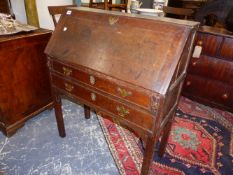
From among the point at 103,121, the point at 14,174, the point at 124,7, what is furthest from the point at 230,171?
the point at 124,7

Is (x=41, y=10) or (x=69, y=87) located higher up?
(x=41, y=10)

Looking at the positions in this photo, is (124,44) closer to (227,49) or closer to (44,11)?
(227,49)

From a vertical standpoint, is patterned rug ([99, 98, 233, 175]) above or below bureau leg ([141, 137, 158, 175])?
below

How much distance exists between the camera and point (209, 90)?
231 cm

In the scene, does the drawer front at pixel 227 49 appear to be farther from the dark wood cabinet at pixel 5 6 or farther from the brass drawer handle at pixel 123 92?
the dark wood cabinet at pixel 5 6

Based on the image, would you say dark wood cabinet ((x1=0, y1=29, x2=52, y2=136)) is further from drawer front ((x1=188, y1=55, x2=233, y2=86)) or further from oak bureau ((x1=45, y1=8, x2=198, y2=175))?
drawer front ((x1=188, y1=55, x2=233, y2=86))

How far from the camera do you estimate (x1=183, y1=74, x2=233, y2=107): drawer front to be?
2199 mm

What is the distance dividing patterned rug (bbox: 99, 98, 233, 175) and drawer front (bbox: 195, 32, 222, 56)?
2.41 feet

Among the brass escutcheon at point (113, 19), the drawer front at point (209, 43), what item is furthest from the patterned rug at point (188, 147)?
the brass escutcheon at point (113, 19)

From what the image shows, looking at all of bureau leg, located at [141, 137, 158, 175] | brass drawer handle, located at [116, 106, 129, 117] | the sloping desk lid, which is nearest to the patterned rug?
bureau leg, located at [141, 137, 158, 175]

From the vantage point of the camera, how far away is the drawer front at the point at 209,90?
2.20 metres

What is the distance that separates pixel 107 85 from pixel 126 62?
19cm

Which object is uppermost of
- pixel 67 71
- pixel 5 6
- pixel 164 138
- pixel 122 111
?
→ pixel 5 6

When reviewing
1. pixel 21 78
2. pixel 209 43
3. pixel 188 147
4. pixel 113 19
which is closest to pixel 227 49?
pixel 209 43
